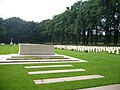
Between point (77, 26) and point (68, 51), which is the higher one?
point (77, 26)

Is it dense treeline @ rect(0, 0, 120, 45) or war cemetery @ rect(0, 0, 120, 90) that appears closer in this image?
war cemetery @ rect(0, 0, 120, 90)

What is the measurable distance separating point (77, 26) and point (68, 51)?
2229 cm

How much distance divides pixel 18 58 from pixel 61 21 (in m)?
46.5

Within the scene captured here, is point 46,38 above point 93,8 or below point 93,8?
below

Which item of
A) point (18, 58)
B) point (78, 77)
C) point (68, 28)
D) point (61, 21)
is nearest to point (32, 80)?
point (78, 77)

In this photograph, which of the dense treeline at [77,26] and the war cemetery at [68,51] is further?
the dense treeline at [77,26]

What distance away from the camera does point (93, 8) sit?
41062 millimetres

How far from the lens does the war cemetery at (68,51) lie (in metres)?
7.14

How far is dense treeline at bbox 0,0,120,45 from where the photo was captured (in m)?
39.3

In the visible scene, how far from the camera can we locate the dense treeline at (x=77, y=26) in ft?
129

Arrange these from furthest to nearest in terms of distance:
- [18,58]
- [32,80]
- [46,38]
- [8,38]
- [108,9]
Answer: [46,38] → [8,38] → [108,9] → [18,58] → [32,80]

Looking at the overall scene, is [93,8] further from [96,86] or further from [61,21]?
[96,86]

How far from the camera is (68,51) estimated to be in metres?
25.8

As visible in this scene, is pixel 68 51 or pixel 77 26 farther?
pixel 77 26
